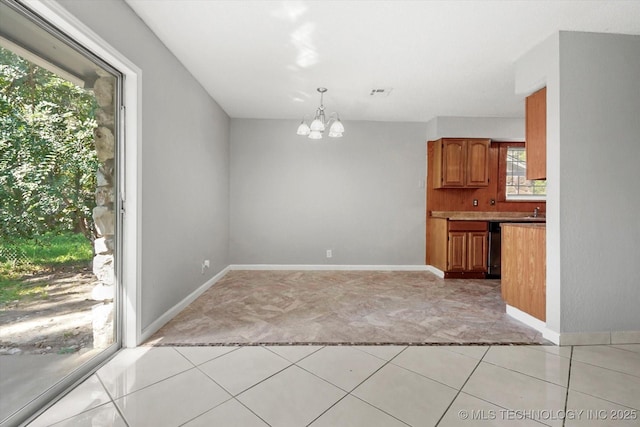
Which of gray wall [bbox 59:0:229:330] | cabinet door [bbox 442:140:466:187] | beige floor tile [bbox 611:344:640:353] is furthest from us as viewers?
cabinet door [bbox 442:140:466:187]

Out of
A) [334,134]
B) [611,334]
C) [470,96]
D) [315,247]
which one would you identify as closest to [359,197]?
[315,247]

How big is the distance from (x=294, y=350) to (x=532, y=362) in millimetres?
1663

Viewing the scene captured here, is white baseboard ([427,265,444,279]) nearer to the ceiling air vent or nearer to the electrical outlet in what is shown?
the ceiling air vent

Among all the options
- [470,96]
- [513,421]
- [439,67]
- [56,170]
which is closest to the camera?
[513,421]

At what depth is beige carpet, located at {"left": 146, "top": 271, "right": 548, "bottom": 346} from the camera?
221cm

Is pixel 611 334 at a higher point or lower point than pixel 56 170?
lower

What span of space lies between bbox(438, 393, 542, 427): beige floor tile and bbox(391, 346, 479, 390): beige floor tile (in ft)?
0.47

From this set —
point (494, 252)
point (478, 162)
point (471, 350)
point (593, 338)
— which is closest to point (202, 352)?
point (471, 350)

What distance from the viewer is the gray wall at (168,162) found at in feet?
6.36

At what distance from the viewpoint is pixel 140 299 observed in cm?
208

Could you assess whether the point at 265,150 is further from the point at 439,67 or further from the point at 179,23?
the point at 439,67

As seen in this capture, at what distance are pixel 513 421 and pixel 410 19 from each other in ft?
8.58

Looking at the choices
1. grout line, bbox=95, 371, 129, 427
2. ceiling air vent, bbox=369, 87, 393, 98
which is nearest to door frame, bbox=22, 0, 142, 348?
grout line, bbox=95, 371, 129, 427

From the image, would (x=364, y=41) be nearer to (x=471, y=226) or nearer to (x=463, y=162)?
(x=463, y=162)
